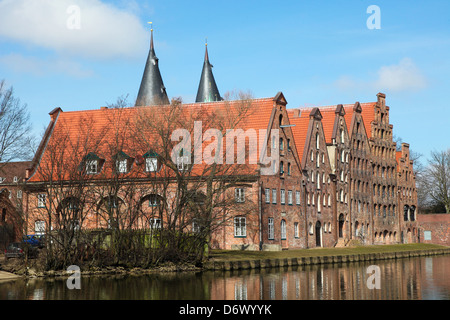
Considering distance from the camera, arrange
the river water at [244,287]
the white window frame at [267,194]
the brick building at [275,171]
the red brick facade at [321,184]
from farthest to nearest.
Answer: the white window frame at [267,194] → the red brick facade at [321,184] → the brick building at [275,171] → the river water at [244,287]

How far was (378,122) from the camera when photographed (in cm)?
8894

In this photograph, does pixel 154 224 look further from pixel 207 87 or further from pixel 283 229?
pixel 207 87

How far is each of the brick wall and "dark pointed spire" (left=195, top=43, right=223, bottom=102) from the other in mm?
36045

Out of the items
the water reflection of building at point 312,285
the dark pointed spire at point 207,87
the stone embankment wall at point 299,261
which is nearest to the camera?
the water reflection of building at point 312,285

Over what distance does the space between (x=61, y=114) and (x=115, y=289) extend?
130 ft

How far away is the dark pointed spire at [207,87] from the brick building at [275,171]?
5.4 inches

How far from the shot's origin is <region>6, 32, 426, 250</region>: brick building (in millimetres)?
43250

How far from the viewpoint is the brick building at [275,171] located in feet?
Result: 142

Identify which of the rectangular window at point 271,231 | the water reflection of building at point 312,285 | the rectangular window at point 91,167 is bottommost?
the water reflection of building at point 312,285

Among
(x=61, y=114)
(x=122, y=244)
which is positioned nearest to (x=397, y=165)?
(x=61, y=114)

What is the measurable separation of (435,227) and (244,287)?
72945mm

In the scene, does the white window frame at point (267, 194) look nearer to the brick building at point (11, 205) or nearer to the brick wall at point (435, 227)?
the brick building at point (11, 205)

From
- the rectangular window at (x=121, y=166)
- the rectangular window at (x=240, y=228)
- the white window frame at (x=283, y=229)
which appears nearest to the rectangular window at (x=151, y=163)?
the rectangular window at (x=121, y=166)
